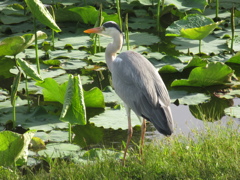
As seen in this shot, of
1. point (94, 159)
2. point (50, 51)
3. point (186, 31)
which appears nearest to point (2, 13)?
point (50, 51)

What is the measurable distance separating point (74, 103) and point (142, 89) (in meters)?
0.56

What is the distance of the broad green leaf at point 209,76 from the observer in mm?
5470

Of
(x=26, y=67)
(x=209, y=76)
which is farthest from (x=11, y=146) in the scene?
(x=209, y=76)

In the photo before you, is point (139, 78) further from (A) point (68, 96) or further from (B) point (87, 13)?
(B) point (87, 13)

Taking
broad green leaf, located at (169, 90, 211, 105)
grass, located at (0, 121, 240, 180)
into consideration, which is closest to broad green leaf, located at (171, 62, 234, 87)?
broad green leaf, located at (169, 90, 211, 105)

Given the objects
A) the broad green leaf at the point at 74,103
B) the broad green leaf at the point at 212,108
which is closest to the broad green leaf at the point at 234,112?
the broad green leaf at the point at 212,108

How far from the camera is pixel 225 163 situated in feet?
11.8

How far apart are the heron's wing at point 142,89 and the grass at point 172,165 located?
9.8 inches

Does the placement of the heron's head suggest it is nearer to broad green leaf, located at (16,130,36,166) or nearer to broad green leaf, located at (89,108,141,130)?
broad green leaf, located at (89,108,141,130)

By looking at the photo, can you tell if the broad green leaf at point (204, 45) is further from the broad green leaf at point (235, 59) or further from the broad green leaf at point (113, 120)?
the broad green leaf at point (113, 120)

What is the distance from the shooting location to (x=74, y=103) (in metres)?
4.17

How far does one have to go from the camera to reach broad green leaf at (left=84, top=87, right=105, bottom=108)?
16.5 feet

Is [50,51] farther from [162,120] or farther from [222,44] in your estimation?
[162,120]

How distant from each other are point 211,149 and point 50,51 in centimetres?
334
